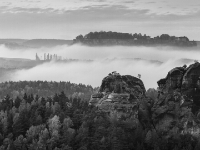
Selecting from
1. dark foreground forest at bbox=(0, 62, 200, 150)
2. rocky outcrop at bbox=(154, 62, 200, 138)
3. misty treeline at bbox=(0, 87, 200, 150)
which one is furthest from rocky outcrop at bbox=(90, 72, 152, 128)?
rocky outcrop at bbox=(154, 62, 200, 138)

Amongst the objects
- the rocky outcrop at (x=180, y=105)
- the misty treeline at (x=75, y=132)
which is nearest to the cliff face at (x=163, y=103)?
the rocky outcrop at (x=180, y=105)

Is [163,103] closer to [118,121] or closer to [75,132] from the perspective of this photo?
[118,121]

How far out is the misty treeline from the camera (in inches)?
6535

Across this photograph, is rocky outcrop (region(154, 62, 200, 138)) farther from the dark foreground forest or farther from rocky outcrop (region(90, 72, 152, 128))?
rocky outcrop (region(90, 72, 152, 128))

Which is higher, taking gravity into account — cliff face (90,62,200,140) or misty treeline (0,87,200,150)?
cliff face (90,62,200,140)

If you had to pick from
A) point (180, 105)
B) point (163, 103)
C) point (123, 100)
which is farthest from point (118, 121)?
point (180, 105)

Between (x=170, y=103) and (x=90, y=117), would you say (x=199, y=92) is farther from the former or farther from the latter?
(x=90, y=117)

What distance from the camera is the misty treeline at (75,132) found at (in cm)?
16600

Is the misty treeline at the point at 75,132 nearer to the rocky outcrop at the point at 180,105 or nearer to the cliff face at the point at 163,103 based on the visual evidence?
the cliff face at the point at 163,103

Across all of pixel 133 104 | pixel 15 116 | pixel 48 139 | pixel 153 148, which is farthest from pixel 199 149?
pixel 15 116

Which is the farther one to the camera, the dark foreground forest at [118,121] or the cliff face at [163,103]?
the cliff face at [163,103]

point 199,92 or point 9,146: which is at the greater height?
point 199,92

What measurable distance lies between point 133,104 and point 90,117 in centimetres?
1261

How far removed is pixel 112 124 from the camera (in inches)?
6909
